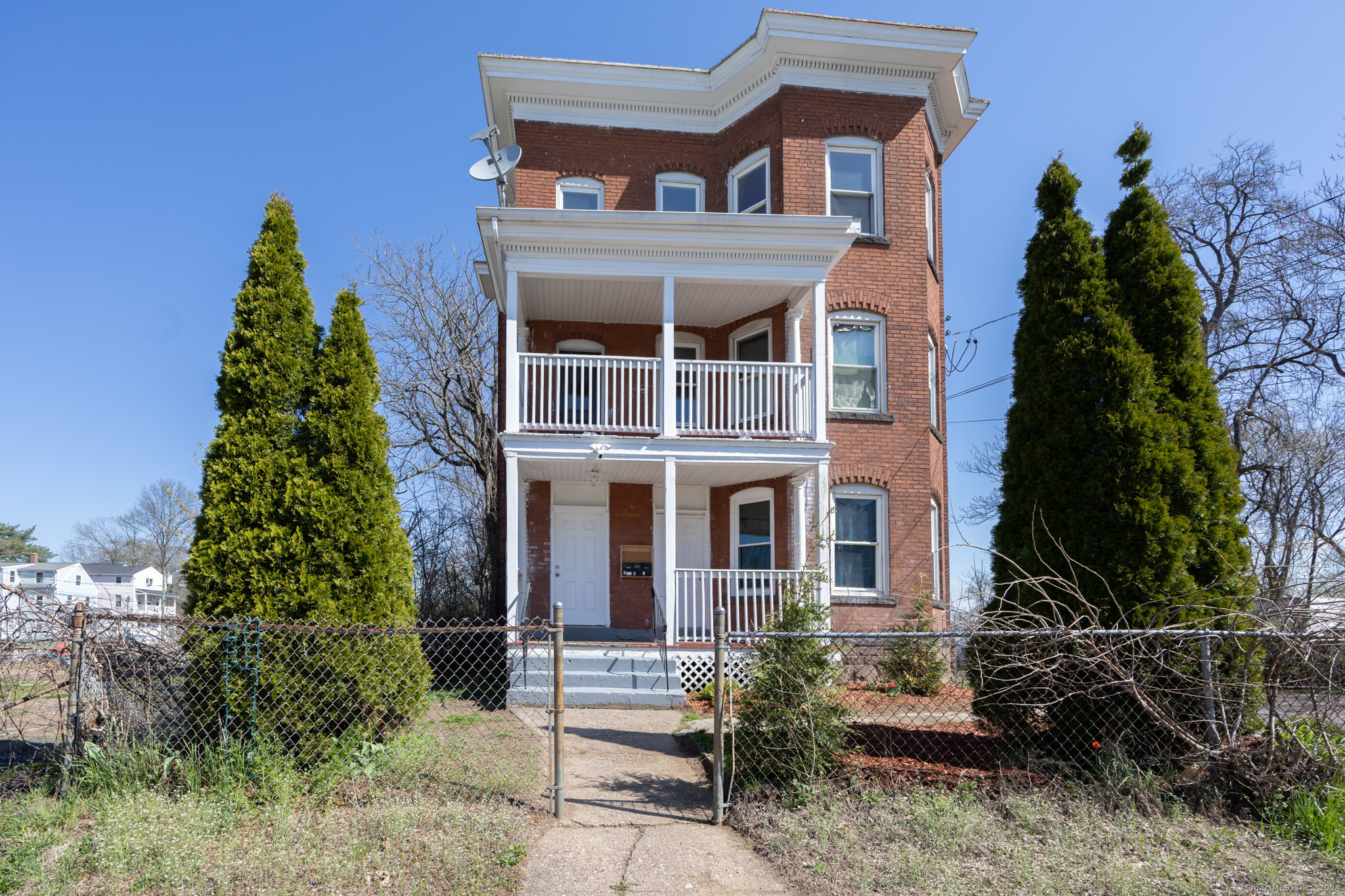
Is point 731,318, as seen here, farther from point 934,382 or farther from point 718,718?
point 718,718

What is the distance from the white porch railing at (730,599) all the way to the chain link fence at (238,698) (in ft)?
14.9

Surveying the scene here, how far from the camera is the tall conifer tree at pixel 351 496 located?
6273 mm

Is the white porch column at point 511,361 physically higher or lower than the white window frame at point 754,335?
lower

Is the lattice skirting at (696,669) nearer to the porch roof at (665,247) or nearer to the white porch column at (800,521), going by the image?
the white porch column at (800,521)

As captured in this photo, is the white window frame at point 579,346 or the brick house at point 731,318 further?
the white window frame at point 579,346

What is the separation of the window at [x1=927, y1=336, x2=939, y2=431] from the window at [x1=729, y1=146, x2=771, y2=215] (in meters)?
3.83

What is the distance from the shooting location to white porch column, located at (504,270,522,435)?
10.9m

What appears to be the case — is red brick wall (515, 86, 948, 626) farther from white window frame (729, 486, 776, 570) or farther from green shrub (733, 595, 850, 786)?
green shrub (733, 595, 850, 786)

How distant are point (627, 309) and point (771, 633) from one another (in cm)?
Result: 878

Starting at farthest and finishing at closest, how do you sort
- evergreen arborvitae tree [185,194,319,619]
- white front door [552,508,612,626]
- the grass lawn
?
white front door [552,508,612,626] → evergreen arborvitae tree [185,194,319,619] → the grass lawn

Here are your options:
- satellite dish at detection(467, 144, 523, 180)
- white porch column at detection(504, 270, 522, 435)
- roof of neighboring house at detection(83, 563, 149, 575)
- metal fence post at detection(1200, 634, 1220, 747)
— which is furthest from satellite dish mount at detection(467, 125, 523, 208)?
roof of neighboring house at detection(83, 563, 149, 575)

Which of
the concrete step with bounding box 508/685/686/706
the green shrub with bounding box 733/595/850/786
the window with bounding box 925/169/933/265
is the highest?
the window with bounding box 925/169/933/265

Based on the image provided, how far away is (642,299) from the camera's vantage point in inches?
502

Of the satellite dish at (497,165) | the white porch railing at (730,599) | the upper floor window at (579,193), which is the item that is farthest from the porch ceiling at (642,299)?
the white porch railing at (730,599)
